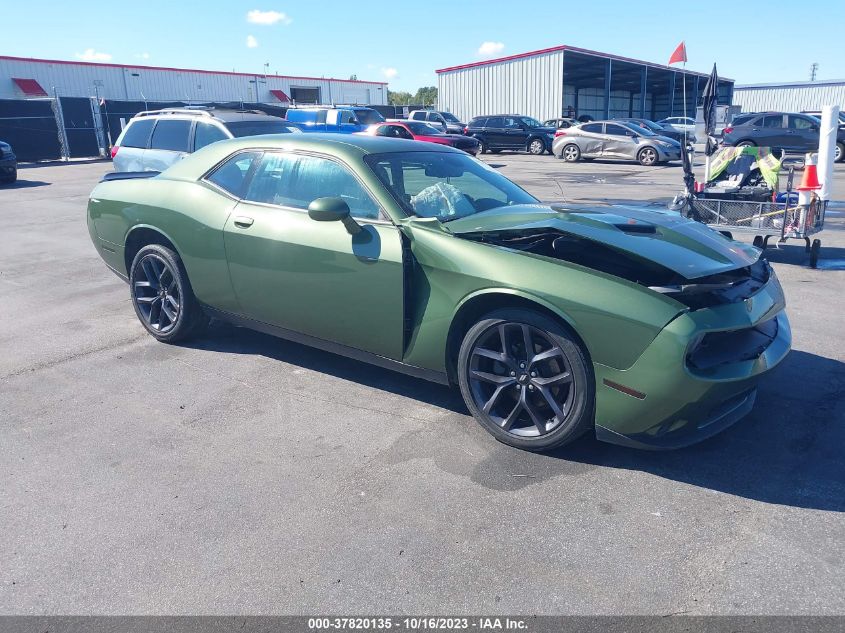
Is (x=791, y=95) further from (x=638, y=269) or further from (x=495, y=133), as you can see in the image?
(x=638, y=269)

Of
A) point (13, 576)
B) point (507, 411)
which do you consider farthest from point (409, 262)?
point (13, 576)

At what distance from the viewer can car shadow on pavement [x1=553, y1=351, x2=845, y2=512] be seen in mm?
3242

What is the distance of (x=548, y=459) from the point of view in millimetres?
3568

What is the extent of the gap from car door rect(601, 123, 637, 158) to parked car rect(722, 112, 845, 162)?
347 centimetres

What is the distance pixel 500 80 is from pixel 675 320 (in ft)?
136

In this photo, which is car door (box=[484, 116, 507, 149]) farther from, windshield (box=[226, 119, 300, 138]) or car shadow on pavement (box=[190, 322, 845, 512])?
car shadow on pavement (box=[190, 322, 845, 512])

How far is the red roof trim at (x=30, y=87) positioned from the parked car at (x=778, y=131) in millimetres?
33688

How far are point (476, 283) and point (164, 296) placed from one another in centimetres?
286

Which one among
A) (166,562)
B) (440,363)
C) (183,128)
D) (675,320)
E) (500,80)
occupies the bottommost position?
(166,562)

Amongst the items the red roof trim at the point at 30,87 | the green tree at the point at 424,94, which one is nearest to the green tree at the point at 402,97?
the green tree at the point at 424,94

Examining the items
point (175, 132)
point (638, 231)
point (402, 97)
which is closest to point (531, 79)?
point (175, 132)

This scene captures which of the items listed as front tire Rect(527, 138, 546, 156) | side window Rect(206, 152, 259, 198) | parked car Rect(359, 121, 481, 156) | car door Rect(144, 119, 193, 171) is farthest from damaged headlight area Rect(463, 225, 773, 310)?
front tire Rect(527, 138, 546, 156)

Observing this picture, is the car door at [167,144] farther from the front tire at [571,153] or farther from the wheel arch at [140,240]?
the front tire at [571,153]

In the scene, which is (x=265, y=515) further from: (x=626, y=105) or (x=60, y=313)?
(x=626, y=105)
